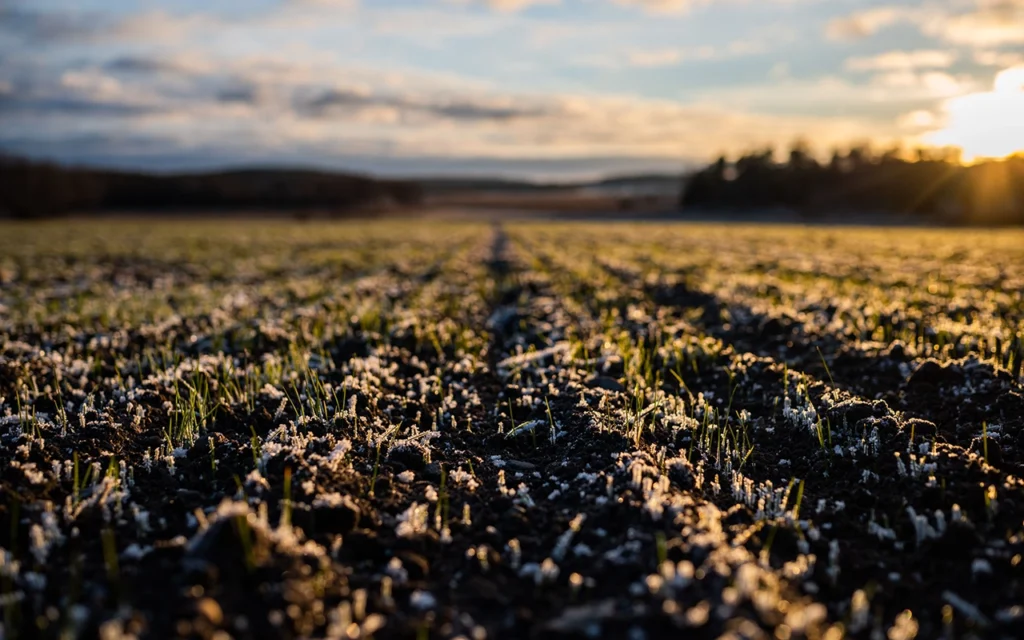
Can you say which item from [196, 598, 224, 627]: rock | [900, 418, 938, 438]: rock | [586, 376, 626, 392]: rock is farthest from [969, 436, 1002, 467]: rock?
[196, 598, 224, 627]: rock

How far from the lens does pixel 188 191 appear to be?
11525 centimetres

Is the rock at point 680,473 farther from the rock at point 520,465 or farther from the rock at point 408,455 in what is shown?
the rock at point 408,455

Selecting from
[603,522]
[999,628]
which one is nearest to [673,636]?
[603,522]

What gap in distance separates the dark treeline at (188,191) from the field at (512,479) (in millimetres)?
93114

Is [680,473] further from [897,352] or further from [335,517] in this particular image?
[897,352]

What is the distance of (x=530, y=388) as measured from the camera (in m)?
6.48

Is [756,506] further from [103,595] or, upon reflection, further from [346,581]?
[103,595]

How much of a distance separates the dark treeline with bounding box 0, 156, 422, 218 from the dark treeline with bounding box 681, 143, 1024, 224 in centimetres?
5935

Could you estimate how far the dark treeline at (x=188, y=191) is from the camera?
83.8m

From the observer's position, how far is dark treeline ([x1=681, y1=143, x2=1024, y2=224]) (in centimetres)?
6775

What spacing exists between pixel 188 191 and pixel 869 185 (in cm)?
10925

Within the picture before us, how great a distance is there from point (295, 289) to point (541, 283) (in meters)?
5.38

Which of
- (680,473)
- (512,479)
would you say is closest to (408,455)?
(512,479)

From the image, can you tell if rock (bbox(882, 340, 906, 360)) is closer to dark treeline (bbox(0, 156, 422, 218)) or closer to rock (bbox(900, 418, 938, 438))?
rock (bbox(900, 418, 938, 438))
